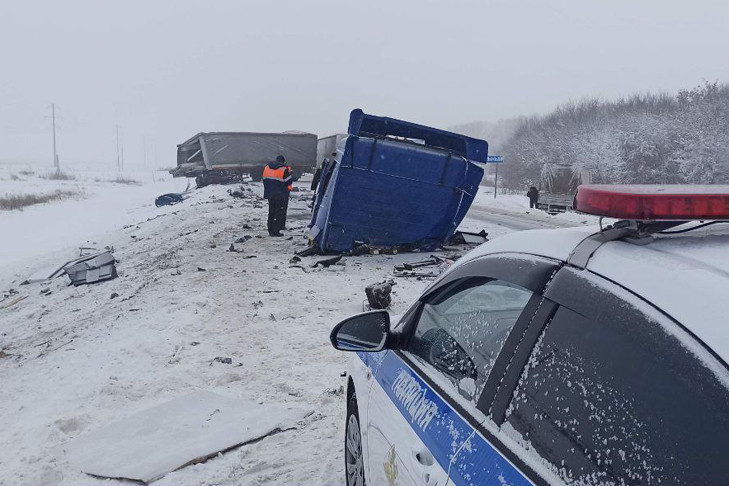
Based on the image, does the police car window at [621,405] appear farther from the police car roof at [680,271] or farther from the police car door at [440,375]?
the police car door at [440,375]

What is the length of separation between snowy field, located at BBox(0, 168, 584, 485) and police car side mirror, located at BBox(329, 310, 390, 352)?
4.44ft

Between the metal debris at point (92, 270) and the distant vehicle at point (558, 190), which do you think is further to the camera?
the distant vehicle at point (558, 190)

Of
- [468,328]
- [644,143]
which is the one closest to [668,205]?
[468,328]

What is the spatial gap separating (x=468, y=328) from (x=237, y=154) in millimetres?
31422

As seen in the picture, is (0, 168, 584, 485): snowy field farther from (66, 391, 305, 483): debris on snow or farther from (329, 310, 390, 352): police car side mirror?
(329, 310, 390, 352): police car side mirror

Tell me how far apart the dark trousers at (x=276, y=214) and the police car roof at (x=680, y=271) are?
1048 cm

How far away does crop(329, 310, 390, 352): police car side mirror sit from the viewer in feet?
7.23

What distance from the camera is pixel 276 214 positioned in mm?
11891

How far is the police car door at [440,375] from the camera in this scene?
156cm

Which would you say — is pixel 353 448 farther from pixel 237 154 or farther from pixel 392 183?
pixel 237 154

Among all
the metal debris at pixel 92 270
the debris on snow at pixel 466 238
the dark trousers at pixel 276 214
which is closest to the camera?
the metal debris at pixel 92 270

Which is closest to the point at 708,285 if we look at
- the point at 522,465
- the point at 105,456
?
the point at 522,465

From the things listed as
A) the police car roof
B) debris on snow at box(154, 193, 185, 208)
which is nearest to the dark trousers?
the police car roof

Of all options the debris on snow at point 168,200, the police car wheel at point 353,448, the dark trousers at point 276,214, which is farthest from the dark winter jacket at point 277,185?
the debris on snow at point 168,200
